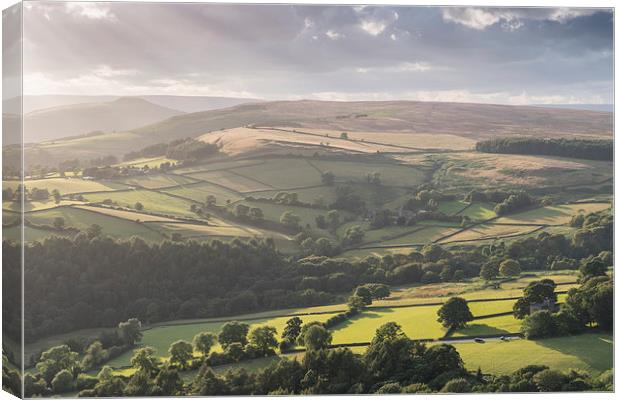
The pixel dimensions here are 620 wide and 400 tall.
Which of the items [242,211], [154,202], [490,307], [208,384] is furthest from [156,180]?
[490,307]

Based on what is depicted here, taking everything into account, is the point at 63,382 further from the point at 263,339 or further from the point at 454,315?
the point at 454,315

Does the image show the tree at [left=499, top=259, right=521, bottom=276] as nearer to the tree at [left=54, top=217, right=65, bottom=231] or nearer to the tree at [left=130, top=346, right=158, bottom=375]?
the tree at [left=130, top=346, right=158, bottom=375]

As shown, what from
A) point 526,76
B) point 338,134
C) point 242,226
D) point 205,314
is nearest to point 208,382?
point 205,314

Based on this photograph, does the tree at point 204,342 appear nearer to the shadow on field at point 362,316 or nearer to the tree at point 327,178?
the shadow on field at point 362,316

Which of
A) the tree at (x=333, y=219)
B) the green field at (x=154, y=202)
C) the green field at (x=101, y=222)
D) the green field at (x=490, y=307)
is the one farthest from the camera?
the tree at (x=333, y=219)

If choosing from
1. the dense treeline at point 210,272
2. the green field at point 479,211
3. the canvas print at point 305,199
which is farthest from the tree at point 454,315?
the green field at point 479,211

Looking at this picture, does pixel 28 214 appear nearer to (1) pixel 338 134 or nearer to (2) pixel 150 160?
(2) pixel 150 160
